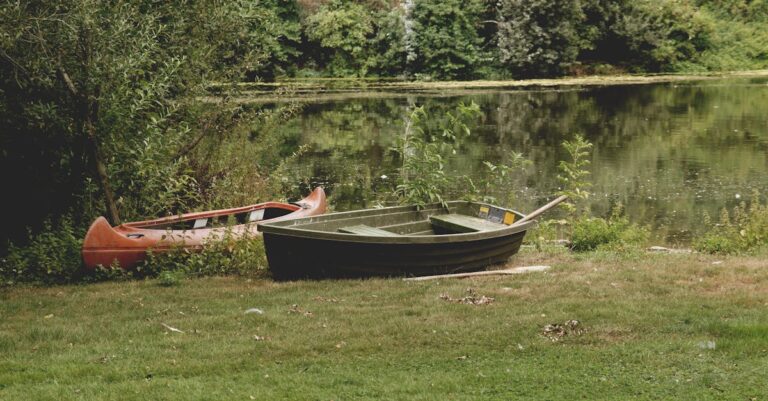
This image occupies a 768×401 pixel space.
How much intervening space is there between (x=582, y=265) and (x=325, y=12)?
40817mm

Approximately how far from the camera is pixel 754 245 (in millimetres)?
11539

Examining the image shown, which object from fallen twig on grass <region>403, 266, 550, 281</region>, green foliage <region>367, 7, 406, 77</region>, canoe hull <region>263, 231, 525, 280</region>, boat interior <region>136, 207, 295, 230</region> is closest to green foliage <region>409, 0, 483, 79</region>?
green foliage <region>367, 7, 406, 77</region>

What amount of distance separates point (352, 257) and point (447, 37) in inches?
1498

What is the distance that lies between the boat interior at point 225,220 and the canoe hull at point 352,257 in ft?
5.24

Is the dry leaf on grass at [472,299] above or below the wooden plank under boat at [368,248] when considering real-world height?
below

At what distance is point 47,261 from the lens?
412 inches

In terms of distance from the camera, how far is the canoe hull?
31.7 feet

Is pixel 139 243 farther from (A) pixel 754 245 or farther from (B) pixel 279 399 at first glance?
(A) pixel 754 245

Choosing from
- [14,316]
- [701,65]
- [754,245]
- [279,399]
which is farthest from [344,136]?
[701,65]

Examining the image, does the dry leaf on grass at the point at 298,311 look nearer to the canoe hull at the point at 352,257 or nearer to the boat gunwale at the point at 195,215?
the canoe hull at the point at 352,257

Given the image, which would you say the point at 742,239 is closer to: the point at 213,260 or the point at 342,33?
the point at 213,260

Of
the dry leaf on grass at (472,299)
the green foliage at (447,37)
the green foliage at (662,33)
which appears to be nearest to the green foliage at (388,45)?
the green foliage at (447,37)

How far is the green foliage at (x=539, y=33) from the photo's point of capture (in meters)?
45.1

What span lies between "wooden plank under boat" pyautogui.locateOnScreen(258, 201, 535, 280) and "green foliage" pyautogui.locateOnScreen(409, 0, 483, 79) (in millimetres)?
36785
